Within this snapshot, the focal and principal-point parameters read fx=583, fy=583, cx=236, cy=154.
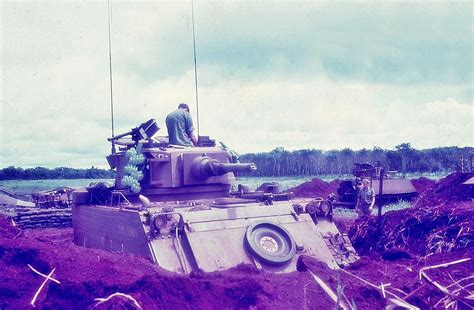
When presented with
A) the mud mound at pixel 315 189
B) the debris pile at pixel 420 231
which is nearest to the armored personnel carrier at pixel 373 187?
the mud mound at pixel 315 189

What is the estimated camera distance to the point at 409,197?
81.8 ft

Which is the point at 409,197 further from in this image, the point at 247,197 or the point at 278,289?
the point at 278,289

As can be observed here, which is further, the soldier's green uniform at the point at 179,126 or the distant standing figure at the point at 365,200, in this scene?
the distant standing figure at the point at 365,200

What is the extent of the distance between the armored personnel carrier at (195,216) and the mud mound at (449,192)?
10017 millimetres

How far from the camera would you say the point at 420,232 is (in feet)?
38.7

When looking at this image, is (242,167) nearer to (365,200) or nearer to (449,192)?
(365,200)

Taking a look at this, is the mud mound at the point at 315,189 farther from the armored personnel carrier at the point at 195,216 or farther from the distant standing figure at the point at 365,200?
the armored personnel carrier at the point at 195,216

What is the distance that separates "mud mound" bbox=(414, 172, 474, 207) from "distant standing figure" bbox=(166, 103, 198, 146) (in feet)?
32.6

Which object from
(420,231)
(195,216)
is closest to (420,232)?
(420,231)

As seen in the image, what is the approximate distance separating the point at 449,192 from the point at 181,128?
39.5ft

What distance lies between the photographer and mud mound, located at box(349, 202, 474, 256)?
10469 millimetres

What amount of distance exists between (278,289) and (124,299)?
1.73 meters

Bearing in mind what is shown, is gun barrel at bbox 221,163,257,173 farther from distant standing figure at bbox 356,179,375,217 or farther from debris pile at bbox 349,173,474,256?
distant standing figure at bbox 356,179,375,217

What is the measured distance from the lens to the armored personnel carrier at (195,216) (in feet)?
25.8
